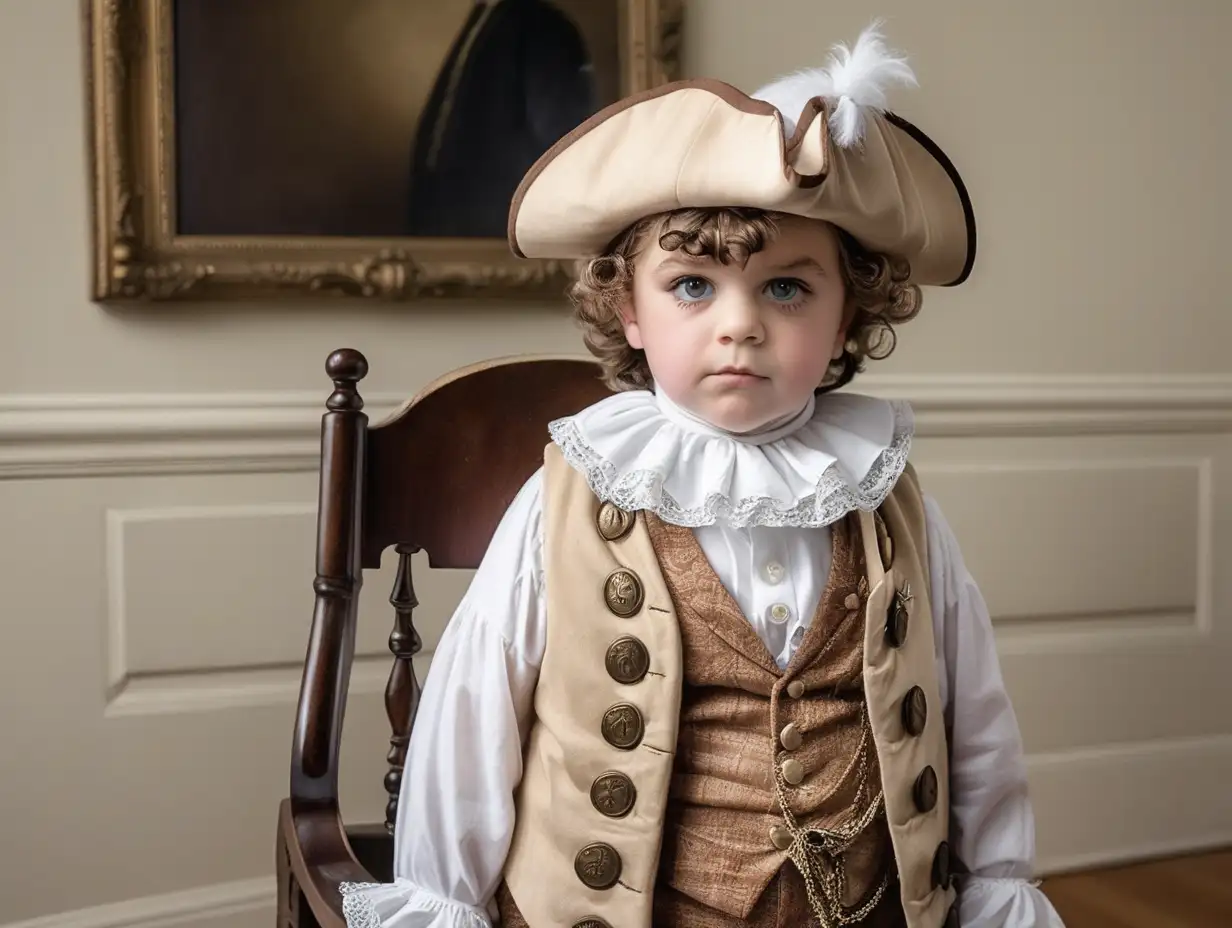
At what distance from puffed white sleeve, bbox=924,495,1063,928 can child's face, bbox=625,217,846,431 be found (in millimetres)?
205

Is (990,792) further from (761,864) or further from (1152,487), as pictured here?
(1152,487)

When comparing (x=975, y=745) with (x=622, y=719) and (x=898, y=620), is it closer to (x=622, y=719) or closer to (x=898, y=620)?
(x=898, y=620)

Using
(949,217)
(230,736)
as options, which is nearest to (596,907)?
(949,217)

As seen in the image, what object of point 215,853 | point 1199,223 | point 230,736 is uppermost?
point 1199,223

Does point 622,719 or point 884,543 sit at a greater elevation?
point 884,543

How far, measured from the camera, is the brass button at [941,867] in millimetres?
945

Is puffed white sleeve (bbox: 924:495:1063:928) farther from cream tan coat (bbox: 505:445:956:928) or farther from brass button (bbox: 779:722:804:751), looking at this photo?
brass button (bbox: 779:722:804:751)

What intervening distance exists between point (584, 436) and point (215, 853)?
0.90 m

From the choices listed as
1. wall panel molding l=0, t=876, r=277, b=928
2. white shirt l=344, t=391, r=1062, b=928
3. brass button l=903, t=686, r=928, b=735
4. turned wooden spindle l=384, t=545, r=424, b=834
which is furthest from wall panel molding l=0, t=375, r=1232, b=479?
brass button l=903, t=686, r=928, b=735

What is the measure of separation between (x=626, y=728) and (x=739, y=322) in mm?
294

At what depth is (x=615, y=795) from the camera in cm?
88

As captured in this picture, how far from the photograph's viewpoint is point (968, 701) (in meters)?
1.01

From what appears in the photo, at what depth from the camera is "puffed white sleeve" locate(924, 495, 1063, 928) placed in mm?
992

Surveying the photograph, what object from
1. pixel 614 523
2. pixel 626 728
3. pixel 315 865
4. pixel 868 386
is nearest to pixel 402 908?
pixel 315 865
